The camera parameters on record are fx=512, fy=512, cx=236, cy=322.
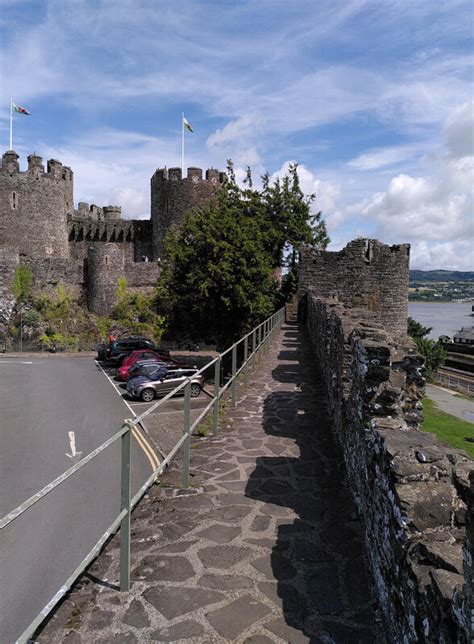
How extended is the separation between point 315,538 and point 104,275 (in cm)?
4129

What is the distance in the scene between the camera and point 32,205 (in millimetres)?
45781

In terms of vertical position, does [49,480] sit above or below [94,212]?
below

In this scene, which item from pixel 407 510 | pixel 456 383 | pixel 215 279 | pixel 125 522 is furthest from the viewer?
pixel 456 383

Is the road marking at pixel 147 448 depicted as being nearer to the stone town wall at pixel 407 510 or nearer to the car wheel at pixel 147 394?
the car wheel at pixel 147 394

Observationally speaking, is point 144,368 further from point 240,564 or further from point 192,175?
point 192,175

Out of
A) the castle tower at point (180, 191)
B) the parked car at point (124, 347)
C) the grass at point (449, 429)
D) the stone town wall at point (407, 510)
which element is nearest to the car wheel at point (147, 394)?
the parked car at point (124, 347)

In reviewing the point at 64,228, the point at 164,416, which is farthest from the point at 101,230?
the point at 164,416

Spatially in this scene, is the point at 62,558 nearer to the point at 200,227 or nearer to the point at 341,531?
the point at 341,531

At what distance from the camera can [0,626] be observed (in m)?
5.58

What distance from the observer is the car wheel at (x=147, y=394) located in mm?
19141

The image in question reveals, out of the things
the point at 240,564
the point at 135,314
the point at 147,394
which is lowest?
the point at 147,394

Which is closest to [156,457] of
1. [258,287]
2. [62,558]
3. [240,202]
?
[62,558]

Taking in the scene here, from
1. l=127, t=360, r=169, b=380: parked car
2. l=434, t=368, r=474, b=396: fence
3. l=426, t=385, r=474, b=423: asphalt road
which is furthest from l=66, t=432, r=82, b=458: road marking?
l=434, t=368, r=474, b=396: fence

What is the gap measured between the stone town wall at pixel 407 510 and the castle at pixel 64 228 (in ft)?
131
